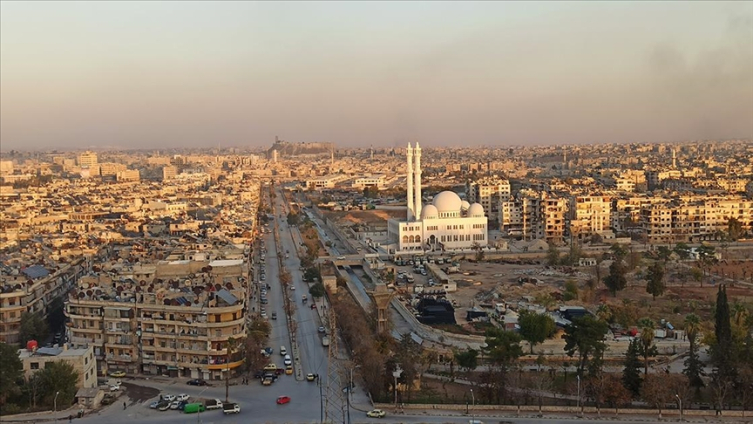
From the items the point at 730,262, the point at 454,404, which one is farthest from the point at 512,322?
the point at 730,262

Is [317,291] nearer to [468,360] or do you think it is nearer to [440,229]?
[468,360]

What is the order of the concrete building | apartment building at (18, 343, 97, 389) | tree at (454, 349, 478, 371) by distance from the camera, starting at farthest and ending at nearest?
the concrete building, tree at (454, 349, 478, 371), apartment building at (18, 343, 97, 389)

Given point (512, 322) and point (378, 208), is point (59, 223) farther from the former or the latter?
point (512, 322)

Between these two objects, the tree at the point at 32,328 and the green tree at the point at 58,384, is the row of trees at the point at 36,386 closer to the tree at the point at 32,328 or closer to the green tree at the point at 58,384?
the green tree at the point at 58,384

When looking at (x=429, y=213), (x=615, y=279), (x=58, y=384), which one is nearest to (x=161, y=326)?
(x=58, y=384)

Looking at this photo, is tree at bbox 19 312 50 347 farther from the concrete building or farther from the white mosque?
the concrete building

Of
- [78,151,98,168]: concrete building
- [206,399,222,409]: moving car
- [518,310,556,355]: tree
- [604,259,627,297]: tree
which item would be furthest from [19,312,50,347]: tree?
[78,151,98,168]: concrete building
